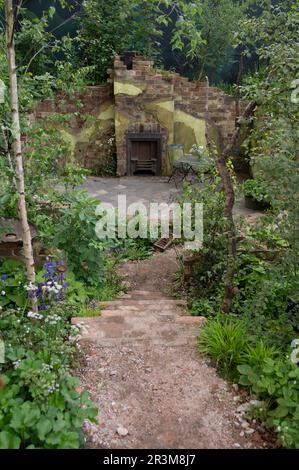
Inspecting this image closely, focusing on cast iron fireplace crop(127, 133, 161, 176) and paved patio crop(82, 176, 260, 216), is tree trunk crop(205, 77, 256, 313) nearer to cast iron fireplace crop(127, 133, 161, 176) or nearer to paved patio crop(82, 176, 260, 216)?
paved patio crop(82, 176, 260, 216)

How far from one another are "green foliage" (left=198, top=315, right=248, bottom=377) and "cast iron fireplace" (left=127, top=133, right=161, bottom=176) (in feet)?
22.0

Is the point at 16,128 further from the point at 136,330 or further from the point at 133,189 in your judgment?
the point at 133,189

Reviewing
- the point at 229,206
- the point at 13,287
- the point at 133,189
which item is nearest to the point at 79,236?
the point at 13,287

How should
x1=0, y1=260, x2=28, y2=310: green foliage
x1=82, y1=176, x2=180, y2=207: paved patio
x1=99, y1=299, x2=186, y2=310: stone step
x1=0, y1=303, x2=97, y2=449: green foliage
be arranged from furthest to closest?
x1=82, y1=176, x2=180, y2=207: paved patio
x1=99, y1=299, x2=186, y2=310: stone step
x1=0, y1=260, x2=28, y2=310: green foliage
x1=0, y1=303, x2=97, y2=449: green foliage

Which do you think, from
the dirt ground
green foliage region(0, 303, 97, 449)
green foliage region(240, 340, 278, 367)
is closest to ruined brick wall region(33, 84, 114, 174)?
the dirt ground

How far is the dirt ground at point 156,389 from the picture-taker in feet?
8.52

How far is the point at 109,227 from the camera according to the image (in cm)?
486

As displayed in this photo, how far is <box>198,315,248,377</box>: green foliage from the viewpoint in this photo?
3232 millimetres

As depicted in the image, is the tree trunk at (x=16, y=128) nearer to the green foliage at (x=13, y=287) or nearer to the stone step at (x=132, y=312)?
the green foliage at (x=13, y=287)

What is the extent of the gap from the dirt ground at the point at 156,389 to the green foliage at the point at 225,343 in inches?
3.4

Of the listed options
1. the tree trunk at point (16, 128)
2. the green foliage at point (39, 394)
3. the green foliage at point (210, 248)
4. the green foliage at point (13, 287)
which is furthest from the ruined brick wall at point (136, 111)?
the green foliage at point (39, 394)

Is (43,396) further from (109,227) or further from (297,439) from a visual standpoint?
(109,227)

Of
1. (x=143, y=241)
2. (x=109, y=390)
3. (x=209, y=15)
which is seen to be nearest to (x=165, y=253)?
(x=143, y=241)
